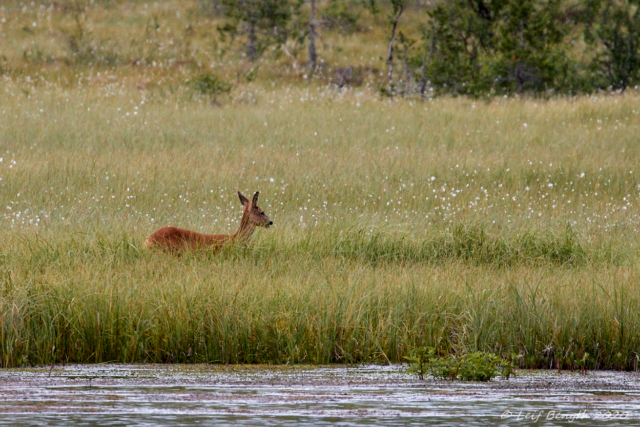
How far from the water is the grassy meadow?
46 centimetres

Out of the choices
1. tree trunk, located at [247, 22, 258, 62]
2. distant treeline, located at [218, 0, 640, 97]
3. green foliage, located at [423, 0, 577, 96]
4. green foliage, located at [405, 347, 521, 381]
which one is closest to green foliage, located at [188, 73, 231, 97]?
distant treeline, located at [218, 0, 640, 97]

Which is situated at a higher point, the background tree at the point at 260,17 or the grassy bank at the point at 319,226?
the background tree at the point at 260,17

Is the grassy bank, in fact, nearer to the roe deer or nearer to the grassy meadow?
the grassy meadow

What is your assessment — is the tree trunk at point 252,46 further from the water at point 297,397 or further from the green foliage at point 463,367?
the green foliage at point 463,367

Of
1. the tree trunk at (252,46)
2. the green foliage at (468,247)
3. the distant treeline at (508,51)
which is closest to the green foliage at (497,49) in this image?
the distant treeline at (508,51)

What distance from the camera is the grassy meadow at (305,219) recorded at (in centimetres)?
868

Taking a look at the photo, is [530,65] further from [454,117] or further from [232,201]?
[232,201]

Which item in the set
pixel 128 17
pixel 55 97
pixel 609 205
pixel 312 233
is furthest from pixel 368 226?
pixel 128 17

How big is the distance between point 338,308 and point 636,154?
13.8 m

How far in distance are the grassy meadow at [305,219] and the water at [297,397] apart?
1.50 feet

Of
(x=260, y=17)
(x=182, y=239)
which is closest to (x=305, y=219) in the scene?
(x=182, y=239)

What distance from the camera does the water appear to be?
638cm

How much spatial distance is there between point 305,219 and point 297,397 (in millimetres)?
8808

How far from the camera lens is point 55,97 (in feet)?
85.6
